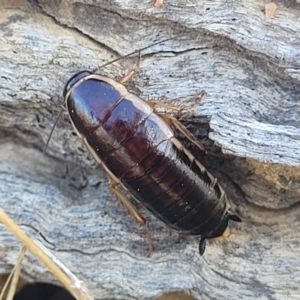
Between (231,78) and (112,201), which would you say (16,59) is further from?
(231,78)

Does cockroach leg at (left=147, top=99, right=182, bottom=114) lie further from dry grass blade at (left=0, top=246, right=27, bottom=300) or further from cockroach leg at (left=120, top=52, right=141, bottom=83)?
dry grass blade at (left=0, top=246, right=27, bottom=300)

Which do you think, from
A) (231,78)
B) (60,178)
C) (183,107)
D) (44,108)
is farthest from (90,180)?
(231,78)

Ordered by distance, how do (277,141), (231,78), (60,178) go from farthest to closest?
1. (60,178)
2. (231,78)
3. (277,141)

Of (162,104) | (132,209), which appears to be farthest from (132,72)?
(132,209)

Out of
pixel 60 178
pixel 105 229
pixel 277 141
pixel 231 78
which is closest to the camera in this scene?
pixel 277 141

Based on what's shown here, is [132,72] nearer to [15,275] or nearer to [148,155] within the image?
[148,155]

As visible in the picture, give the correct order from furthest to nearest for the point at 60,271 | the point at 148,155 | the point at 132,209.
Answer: the point at 132,209, the point at 148,155, the point at 60,271
